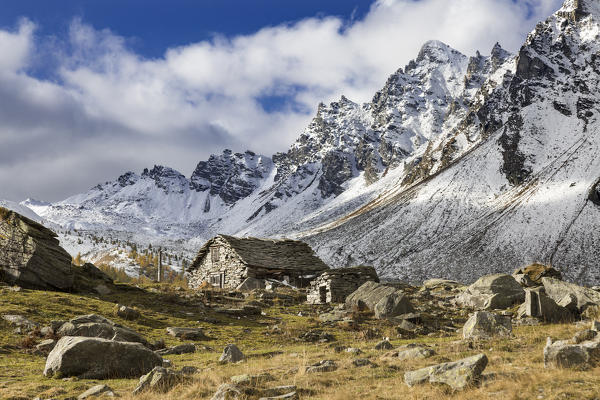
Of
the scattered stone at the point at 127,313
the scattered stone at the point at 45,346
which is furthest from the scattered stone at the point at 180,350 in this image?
the scattered stone at the point at 127,313

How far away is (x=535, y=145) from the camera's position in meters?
157

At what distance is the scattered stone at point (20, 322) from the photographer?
55.2 ft

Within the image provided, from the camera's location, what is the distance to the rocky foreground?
369 inches

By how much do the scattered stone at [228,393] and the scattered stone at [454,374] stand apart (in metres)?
3.52

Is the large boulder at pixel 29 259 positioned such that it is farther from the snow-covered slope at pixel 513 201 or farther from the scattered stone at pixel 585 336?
the snow-covered slope at pixel 513 201

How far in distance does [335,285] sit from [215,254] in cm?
1801

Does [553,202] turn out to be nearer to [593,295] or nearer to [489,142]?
[489,142]

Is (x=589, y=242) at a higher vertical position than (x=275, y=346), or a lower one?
higher

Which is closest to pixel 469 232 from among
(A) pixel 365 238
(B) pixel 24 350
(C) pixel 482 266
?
(C) pixel 482 266

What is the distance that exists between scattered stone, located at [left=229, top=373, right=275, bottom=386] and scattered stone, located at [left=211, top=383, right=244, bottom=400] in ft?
2.22

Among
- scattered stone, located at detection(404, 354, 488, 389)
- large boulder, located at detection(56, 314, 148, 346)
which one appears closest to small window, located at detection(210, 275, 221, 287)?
large boulder, located at detection(56, 314, 148, 346)

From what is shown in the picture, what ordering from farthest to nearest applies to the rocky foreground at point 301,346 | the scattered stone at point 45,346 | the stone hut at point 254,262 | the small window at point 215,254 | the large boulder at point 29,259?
the small window at point 215,254, the stone hut at point 254,262, the large boulder at point 29,259, the scattered stone at point 45,346, the rocky foreground at point 301,346

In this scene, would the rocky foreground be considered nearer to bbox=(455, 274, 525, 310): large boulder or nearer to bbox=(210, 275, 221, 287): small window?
bbox=(455, 274, 525, 310): large boulder

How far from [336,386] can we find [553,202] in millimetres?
127249
